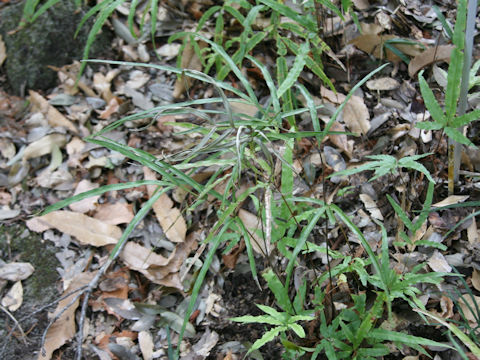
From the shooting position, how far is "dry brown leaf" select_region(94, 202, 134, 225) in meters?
1.93

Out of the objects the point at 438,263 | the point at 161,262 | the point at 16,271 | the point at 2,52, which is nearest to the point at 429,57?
the point at 438,263

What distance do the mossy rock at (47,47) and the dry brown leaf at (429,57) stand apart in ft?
5.09

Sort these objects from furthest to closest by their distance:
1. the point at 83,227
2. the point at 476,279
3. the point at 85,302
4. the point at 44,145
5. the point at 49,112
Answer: the point at 49,112 → the point at 44,145 → the point at 83,227 → the point at 85,302 → the point at 476,279

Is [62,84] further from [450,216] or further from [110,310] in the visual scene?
[450,216]

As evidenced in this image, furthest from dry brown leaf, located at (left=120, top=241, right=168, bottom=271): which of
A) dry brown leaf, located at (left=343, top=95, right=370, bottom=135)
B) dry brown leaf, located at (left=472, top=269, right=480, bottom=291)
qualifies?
dry brown leaf, located at (left=472, top=269, right=480, bottom=291)

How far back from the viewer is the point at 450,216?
1.56 m

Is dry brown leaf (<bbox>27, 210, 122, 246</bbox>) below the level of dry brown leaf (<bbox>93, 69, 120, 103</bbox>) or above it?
below

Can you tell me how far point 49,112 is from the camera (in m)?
2.33

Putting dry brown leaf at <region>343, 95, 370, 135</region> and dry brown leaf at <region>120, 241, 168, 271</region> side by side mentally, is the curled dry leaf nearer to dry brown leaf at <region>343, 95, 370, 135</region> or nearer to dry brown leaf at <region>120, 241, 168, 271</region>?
dry brown leaf at <region>120, 241, 168, 271</region>

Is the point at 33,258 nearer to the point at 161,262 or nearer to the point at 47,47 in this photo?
the point at 161,262

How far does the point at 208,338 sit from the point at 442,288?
0.78 meters

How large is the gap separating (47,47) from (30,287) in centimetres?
131

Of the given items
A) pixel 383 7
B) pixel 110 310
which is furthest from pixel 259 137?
pixel 383 7

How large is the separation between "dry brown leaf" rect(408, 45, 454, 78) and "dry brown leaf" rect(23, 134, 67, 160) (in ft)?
5.34
